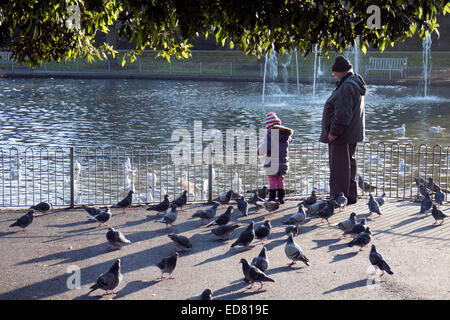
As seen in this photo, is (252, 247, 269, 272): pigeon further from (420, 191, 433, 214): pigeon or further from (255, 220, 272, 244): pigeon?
(420, 191, 433, 214): pigeon

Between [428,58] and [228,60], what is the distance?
1449 centimetres

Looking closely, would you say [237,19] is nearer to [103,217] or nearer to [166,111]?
[103,217]

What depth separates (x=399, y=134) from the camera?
22750mm

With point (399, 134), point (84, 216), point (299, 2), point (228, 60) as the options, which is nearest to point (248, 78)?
point (228, 60)

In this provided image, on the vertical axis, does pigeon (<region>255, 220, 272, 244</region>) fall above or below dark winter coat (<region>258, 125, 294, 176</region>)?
below

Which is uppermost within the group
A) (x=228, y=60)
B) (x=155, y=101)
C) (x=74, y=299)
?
(x=228, y=60)

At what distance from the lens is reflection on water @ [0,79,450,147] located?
73.7 ft

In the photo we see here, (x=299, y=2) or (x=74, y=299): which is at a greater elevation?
(x=299, y=2)

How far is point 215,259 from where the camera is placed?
8.58 m

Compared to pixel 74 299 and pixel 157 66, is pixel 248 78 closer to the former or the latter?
pixel 157 66

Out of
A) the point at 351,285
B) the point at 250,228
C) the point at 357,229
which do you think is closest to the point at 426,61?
→ the point at 357,229

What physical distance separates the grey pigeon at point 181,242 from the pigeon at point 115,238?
2.24ft

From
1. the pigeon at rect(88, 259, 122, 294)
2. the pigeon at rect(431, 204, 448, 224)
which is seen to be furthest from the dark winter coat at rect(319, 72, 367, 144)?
the pigeon at rect(88, 259, 122, 294)
